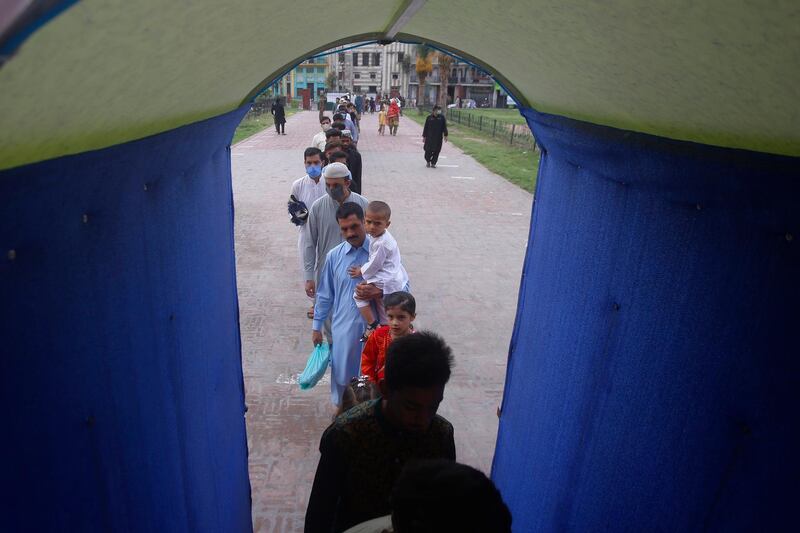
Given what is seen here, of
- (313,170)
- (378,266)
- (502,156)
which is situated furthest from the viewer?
(502,156)

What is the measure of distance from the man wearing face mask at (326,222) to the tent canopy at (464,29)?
7.21 feet

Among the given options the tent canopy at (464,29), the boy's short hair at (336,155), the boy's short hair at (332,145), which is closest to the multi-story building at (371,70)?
the boy's short hair at (332,145)

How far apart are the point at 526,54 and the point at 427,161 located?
689 inches

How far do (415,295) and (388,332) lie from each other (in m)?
4.55

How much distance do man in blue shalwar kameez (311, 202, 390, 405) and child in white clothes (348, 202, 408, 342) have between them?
7 cm

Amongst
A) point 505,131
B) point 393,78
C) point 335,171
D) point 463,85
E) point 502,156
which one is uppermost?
point 335,171

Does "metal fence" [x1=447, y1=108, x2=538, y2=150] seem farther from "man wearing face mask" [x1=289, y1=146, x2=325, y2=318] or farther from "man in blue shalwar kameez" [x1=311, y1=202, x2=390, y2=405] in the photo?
"man in blue shalwar kameez" [x1=311, y1=202, x2=390, y2=405]

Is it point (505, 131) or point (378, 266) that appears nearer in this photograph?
point (378, 266)

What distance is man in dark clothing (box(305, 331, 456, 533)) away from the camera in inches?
78.7

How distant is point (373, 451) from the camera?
202 centimetres

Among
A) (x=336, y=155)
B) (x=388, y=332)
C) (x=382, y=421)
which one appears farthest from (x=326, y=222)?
(x=382, y=421)

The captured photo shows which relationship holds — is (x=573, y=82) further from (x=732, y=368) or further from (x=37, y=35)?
(x=37, y=35)

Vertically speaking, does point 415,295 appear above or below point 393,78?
below

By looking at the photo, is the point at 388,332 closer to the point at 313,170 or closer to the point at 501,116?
the point at 313,170
